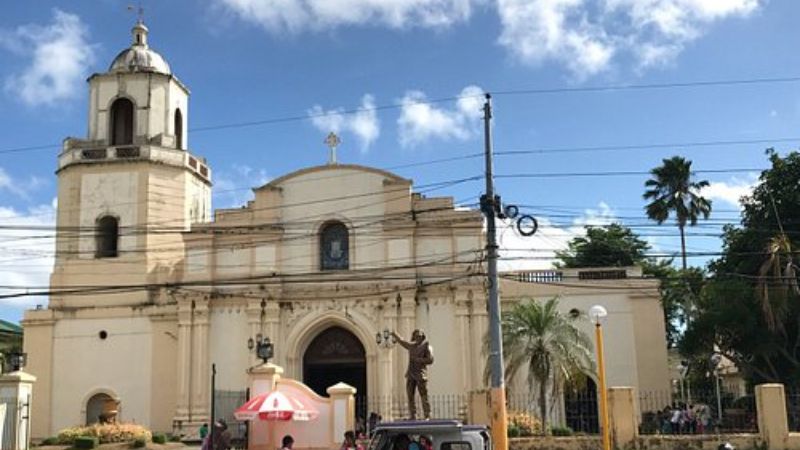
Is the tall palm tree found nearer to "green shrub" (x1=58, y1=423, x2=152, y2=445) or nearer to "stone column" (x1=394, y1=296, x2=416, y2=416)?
"stone column" (x1=394, y1=296, x2=416, y2=416)

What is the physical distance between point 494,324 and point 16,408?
12.9 meters

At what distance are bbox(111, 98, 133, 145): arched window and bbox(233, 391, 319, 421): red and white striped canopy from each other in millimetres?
18030

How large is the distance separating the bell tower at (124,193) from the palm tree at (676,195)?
971 inches

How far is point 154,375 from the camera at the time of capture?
3547 cm

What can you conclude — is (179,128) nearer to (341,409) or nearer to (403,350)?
(403,350)

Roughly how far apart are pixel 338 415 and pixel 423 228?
1194cm

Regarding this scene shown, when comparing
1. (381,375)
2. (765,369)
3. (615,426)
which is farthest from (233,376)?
(765,369)

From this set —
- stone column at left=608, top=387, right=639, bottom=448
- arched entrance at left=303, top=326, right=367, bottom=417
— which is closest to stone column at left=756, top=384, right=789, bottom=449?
stone column at left=608, top=387, right=639, bottom=448

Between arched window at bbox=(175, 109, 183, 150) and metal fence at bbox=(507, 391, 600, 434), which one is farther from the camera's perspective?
arched window at bbox=(175, 109, 183, 150)

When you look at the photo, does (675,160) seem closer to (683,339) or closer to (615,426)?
(683,339)

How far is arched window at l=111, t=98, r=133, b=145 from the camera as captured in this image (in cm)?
3831

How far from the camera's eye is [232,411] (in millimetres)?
27562

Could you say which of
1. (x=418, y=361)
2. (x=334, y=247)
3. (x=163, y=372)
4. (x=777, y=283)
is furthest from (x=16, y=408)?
(x=777, y=283)

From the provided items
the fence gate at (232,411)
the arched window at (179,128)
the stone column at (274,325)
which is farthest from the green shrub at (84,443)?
the arched window at (179,128)
